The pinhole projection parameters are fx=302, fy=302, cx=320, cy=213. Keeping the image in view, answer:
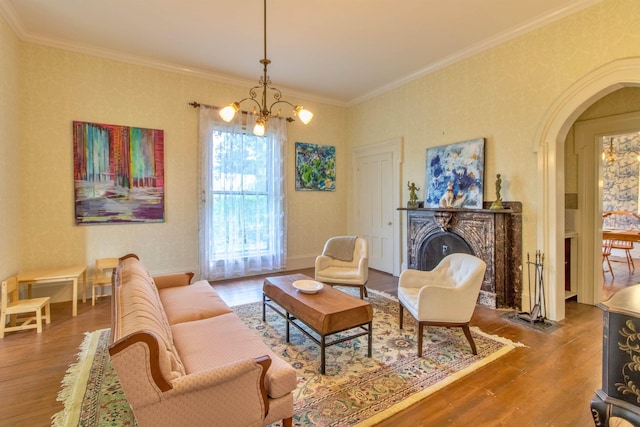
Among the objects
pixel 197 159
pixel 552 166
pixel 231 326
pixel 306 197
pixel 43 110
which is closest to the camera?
pixel 231 326

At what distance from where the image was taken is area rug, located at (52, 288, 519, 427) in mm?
1918

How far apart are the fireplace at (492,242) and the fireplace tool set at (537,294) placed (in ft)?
0.46

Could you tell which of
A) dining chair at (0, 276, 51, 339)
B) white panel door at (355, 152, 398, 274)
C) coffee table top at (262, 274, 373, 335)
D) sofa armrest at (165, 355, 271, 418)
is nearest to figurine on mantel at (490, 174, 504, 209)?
white panel door at (355, 152, 398, 274)

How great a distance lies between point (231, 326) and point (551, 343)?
294 cm

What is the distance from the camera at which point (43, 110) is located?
3877mm

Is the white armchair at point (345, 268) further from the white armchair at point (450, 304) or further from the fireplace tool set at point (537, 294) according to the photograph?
the fireplace tool set at point (537, 294)

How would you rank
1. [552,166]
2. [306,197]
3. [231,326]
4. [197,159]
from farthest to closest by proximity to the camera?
1. [306,197]
2. [197,159]
3. [552,166]
4. [231,326]

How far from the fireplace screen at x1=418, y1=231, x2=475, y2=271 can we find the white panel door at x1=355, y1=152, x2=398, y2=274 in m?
0.85

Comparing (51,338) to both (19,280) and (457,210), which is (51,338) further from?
(457,210)

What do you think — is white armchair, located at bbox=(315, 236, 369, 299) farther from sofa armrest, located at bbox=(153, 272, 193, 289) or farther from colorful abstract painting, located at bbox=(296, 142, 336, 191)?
colorful abstract painting, located at bbox=(296, 142, 336, 191)

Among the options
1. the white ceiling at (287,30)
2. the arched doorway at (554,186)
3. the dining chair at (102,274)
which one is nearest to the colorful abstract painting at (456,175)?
the arched doorway at (554,186)

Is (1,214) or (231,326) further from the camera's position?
(1,214)

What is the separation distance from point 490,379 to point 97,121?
5.40 meters

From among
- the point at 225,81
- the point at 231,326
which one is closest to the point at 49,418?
the point at 231,326
